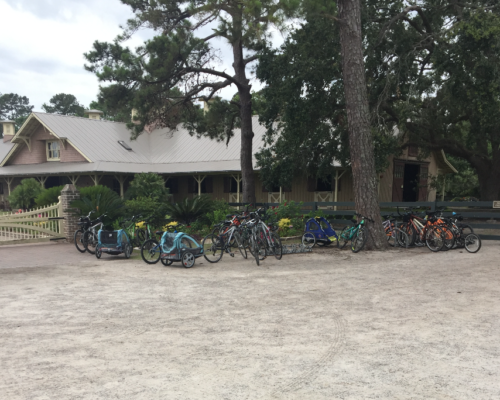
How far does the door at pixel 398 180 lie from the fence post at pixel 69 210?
19045mm

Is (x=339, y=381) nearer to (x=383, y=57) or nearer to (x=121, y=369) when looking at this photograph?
(x=121, y=369)

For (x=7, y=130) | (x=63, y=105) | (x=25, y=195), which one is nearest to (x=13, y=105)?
(x=63, y=105)

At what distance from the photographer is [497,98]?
45.3ft

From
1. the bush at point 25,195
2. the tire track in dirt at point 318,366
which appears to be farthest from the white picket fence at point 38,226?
the tire track in dirt at point 318,366

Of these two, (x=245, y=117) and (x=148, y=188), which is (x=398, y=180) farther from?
(x=148, y=188)

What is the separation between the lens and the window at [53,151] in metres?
29.4

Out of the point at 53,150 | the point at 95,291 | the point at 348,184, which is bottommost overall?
the point at 95,291

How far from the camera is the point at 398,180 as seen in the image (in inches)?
1089

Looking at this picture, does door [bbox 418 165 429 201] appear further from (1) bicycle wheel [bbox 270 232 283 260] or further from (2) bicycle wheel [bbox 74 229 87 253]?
(2) bicycle wheel [bbox 74 229 87 253]

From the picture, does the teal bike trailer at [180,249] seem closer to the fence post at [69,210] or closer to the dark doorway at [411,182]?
the fence post at [69,210]

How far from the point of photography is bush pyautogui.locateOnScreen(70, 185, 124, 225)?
14508mm

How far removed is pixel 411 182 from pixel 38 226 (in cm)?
2305

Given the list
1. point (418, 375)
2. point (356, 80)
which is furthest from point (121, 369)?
point (356, 80)

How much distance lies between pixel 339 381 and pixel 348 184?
21.8 m
